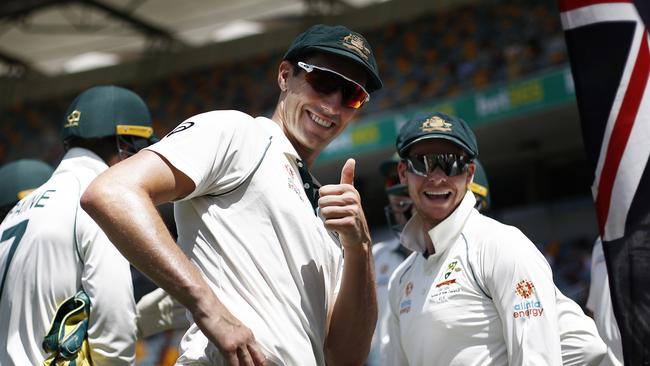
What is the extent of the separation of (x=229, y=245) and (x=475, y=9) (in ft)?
61.5

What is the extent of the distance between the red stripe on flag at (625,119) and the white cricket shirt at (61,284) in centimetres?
187

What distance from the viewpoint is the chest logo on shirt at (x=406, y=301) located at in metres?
3.94

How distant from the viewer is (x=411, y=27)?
2155 centimetres

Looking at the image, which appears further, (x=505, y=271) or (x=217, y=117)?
(x=505, y=271)

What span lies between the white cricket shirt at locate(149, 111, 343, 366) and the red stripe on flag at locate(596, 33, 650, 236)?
0.84 m

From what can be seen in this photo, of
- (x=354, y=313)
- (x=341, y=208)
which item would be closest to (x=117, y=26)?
(x=354, y=313)

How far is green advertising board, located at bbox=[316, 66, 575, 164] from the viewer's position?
51.3 ft

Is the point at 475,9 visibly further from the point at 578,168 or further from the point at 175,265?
the point at 175,265

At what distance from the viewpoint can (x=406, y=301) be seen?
3.98m

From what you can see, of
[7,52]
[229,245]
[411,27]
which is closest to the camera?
[229,245]

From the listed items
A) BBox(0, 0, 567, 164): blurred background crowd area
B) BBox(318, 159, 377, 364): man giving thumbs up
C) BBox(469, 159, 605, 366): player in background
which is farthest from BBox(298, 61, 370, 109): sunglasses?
BBox(0, 0, 567, 164): blurred background crowd area

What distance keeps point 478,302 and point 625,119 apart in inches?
45.7

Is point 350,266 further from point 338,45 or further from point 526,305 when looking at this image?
point 526,305

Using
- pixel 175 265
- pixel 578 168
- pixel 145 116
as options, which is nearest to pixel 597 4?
pixel 175 265
